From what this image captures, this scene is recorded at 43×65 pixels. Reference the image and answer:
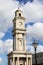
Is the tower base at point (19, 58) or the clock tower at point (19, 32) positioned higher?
the clock tower at point (19, 32)

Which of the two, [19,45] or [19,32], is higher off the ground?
[19,32]

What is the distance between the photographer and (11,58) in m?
78.2

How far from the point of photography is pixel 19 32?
80.4 m

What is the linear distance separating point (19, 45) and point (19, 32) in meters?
4.51

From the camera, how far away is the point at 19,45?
78875mm

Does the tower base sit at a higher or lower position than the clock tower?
lower

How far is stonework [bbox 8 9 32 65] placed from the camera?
3008 inches

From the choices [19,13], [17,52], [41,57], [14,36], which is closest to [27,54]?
[17,52]

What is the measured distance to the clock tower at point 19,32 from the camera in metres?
78.8

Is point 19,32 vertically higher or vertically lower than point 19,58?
higher

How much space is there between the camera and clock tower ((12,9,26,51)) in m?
78.8

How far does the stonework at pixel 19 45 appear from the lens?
251ft

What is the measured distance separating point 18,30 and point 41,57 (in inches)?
1997

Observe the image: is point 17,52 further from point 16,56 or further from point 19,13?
point 19,13
